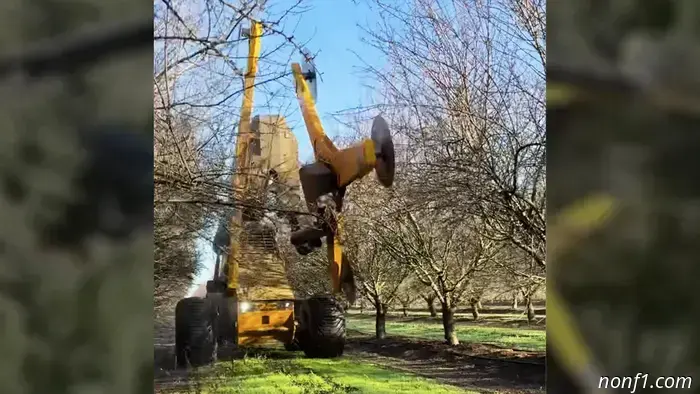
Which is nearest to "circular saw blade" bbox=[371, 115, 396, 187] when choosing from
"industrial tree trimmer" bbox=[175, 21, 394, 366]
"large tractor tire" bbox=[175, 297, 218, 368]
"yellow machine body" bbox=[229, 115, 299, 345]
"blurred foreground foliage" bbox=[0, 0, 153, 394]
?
"industrial tree trimmer" bbox=[175, 21, 394, 366]

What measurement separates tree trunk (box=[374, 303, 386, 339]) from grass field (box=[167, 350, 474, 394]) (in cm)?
10

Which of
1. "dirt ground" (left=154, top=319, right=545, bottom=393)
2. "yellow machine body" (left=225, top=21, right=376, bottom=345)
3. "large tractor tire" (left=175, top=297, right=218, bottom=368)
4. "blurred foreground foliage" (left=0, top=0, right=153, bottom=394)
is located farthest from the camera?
"dirt ground" (left=154, top=319, right=545, bottom=393)

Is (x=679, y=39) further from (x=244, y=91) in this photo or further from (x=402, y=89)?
(x=244, y=91)

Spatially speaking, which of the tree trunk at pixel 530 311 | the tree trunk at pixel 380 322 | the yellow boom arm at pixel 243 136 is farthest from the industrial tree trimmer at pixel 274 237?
the tree trunk at pixel 530 311

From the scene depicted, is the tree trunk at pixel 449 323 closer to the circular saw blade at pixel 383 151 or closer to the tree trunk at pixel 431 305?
the tree trunk at pixel 431 305

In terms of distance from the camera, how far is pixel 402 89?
2.05 m

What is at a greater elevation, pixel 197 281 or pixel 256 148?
pixel 256 148

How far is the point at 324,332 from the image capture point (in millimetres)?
1944

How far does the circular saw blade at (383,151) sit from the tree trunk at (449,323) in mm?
443

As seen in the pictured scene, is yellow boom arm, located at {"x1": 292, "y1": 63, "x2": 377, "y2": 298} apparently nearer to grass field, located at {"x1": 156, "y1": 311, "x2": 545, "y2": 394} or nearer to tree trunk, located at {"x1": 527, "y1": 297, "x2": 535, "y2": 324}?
grass field, located at {"x1": 156, "y1": 311, "x2": 545, "y2": 394}

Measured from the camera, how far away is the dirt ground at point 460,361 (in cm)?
198

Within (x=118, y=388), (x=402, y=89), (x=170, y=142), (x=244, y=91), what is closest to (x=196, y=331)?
(x=118, y=388)

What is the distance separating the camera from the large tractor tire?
69.6 inches

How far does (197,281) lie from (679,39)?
5.07 feet
